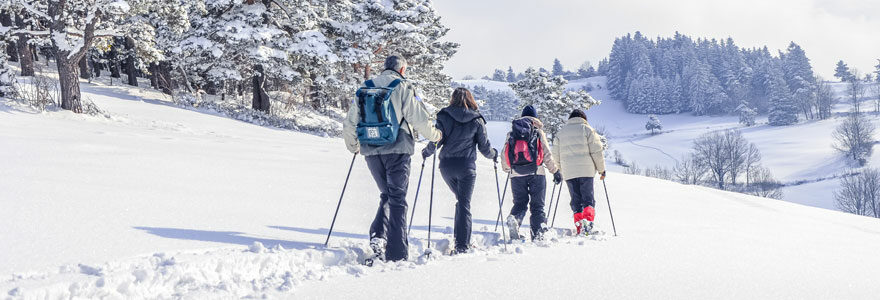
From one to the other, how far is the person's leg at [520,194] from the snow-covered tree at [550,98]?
29.9 metres

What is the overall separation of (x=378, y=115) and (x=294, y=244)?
1.45 meters

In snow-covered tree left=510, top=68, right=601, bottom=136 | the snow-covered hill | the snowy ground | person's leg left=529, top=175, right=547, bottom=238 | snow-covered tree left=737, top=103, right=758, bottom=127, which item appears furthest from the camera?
snow-covered tree left=737, top=103, right=758, bottom=127

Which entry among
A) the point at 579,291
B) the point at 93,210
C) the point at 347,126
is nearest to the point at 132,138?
the point at 93,210

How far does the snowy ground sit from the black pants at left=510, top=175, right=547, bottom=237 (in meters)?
59.1

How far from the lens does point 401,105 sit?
14.8ft

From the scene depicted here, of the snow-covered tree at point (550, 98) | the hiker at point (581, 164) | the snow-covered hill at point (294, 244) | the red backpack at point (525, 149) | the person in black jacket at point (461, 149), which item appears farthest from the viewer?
the snow-covered tree at point (550, 98)

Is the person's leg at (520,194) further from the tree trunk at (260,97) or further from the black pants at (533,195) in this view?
the tree trunk at (260,97)

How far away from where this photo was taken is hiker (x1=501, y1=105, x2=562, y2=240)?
20.0 ft

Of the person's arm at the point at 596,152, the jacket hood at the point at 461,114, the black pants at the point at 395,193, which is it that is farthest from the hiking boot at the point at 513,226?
the black pants at the point at 395,193

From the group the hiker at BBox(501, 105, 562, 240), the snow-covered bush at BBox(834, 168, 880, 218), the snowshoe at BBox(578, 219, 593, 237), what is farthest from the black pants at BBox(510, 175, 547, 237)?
the snow-covered bush at BBox(834, 168, 880, 218)

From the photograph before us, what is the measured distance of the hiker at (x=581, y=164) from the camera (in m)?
6.51

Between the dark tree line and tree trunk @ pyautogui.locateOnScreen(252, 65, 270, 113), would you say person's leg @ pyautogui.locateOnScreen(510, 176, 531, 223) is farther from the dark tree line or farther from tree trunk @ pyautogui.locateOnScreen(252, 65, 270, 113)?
the dark tree line

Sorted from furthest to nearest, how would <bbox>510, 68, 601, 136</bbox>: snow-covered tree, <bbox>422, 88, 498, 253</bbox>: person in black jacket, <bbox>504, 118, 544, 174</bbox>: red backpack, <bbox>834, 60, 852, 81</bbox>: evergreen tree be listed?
<bbox>834, 60, 852, 81</bbox>: evergreen tree → <bbox>510, 68, 601, 136</bbox>: snow-covered tree → <bbox>504, 118, 544, 174</bbox>: red backpack → <bbox>422, 88, 498, 253</bbox>: person in black jacket

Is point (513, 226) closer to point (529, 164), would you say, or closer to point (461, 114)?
point (529, 164)
